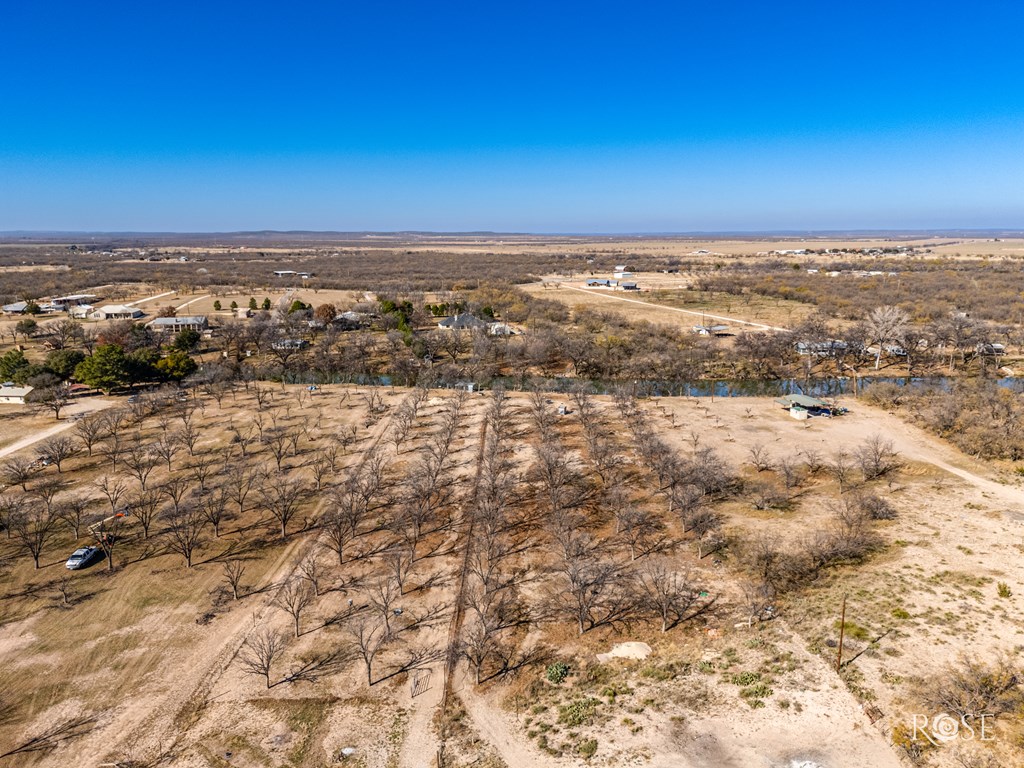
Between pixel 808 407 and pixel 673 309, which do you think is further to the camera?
pixel 673 309

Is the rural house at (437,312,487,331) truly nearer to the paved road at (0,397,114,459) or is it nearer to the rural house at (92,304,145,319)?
the paved road at (0,397,114,459)

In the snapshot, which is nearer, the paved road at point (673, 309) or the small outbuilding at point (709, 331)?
the small outbuilding at point (709, 331)

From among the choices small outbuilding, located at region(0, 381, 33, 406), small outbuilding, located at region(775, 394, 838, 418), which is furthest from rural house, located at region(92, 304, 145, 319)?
small outbuilding, located at region(775, 394, 838, 418)

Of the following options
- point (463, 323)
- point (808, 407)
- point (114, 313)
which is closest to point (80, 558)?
point (808, 407)

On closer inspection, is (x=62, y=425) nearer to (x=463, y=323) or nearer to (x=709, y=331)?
(x=463, y=323)

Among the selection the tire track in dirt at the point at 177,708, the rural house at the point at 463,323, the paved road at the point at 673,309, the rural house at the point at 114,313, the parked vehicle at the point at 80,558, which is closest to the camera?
the tire track in dirt at the point at 177,708

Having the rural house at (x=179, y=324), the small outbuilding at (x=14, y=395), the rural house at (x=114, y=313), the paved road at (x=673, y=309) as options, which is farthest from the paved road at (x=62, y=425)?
the paved road at (x=673, y=309)

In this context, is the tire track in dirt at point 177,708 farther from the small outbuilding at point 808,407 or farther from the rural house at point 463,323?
the rural house at point 463,323

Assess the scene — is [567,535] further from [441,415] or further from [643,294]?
[643,294]
